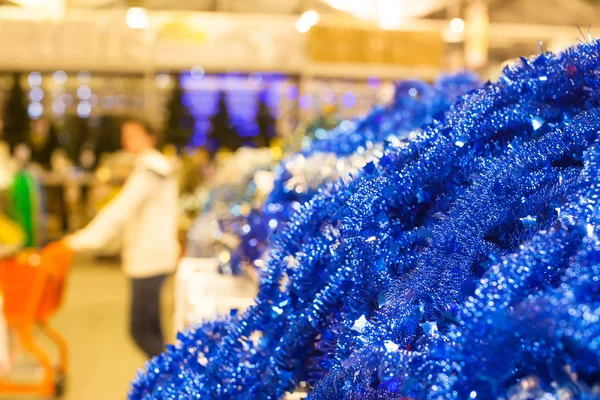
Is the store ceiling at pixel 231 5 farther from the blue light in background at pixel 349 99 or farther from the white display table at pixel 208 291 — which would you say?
the white display table at pixel 208 291

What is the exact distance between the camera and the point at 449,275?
52 cm

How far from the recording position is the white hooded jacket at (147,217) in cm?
359

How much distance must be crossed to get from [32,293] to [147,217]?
2.37ft

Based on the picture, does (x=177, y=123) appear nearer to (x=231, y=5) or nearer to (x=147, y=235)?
(x=231, y=5)

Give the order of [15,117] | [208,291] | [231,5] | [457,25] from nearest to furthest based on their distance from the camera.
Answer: [208,291] < [15,117] < [457,25] < [231,5]

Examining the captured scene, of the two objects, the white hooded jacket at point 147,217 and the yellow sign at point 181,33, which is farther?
the yellow sign at point 181,33

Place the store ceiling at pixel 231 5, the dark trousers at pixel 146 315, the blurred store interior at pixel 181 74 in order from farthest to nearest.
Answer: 1. the store ceiling at pixel 231 5
2. the blurred store interior at pixel 181 74
3. the dark trousers at pixel 146 315

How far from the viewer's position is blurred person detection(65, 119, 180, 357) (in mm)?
3615

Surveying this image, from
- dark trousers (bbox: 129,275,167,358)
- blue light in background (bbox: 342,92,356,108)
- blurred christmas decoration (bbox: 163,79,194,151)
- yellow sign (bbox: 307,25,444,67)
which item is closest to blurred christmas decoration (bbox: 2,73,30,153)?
blurred christmas decoration (bbox: 163,79,194,151)

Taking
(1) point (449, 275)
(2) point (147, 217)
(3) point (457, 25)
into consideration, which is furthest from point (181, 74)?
(1) point (449, 275)

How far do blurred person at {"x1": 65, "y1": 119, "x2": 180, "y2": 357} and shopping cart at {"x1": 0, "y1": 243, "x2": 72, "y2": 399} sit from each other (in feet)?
0.52

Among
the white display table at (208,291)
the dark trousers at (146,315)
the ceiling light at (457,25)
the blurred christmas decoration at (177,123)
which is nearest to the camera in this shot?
the white display table at (208,291)

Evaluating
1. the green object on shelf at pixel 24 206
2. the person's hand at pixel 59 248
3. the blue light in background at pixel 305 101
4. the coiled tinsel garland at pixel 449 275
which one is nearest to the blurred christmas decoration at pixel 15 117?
the green object on shelf at pixel 24 206

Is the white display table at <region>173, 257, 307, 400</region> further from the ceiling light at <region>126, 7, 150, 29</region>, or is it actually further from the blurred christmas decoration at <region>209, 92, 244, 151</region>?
the ceiling light at <region>126, 7, 150, 29</region>
